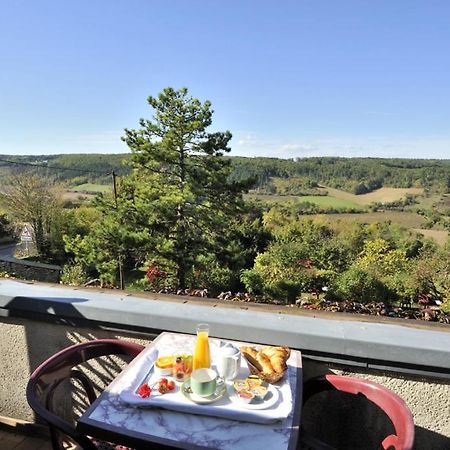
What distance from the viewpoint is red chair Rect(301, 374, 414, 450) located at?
92 cm

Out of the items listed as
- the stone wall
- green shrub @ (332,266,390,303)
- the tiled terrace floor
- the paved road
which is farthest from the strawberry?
the paved road

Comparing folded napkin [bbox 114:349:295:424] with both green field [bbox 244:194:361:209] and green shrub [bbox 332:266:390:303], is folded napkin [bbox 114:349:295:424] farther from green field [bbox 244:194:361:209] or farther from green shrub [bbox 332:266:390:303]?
green field [bbox 244:194:361:209]

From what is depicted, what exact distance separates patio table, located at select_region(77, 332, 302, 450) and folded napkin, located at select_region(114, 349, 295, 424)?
0.01 m

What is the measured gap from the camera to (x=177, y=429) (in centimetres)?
92

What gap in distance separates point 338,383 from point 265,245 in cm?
1922

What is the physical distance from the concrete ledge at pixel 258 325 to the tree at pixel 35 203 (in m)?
20.1

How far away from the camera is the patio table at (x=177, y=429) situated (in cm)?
87

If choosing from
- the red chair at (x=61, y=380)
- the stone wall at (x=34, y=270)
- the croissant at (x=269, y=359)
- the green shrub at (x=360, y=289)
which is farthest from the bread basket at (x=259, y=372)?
the stone wall at (x=34, y=270)

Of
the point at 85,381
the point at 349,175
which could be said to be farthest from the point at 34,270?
the point at 349,175

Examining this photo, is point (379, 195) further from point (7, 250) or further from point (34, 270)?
point (34, 270)

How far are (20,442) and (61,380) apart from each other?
804 millimetres

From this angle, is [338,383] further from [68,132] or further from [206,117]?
[68,132]

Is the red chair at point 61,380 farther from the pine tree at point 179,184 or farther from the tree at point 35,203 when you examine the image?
the tree at point 35,203

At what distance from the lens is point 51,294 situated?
1720mm
